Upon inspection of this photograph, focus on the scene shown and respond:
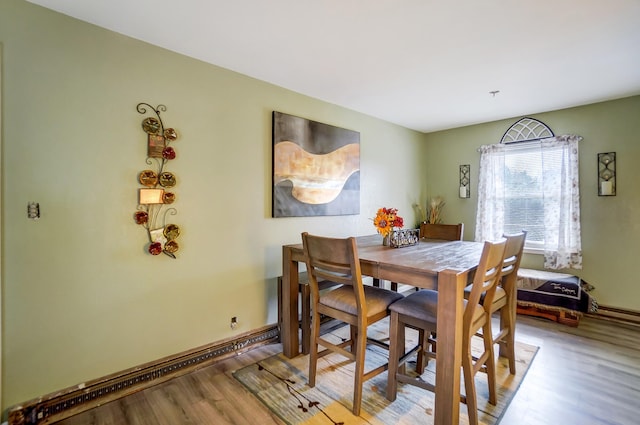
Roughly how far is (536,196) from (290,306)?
11.3 feet

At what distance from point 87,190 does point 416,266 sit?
2.09 m

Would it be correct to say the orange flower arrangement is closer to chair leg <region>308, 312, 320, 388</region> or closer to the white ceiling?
chair leg <region>308, 312, 320, 388</region>

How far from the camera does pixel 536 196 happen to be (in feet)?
12.4

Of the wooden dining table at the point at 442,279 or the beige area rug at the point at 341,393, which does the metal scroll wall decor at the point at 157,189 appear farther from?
the beige area rug at the point at 341,393

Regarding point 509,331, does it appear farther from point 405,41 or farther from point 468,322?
point 405,41

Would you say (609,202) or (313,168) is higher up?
(313,168)

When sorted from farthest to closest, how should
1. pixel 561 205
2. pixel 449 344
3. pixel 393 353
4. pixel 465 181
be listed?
pixel 465 181, pixel 561 205, pixel 393 353, pixel 449 344

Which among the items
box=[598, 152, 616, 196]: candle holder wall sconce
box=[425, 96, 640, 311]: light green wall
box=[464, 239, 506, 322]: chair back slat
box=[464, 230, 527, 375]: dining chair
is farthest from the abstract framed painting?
box=[598, 152, 616, 196]: candle holder wall sconce

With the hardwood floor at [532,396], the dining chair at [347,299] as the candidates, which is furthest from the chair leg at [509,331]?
the dining chair at [347,299]

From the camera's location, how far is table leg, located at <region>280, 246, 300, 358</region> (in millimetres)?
2410

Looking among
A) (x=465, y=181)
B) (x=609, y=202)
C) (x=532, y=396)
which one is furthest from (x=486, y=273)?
(x=465, y=181)

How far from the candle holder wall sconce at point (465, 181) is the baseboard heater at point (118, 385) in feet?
11.7

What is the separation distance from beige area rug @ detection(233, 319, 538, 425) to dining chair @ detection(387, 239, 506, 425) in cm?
12

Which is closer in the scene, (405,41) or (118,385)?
(118,385)
